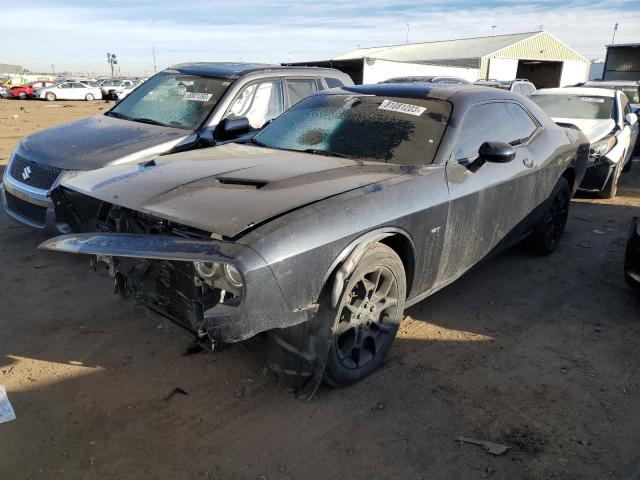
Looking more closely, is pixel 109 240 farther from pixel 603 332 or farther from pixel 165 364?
pixel 603 332

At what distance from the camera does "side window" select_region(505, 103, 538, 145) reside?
14.2ft

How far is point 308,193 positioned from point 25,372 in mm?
2046

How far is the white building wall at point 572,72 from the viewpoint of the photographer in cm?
3784

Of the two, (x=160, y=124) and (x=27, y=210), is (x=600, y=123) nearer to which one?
(x=160, y=124)

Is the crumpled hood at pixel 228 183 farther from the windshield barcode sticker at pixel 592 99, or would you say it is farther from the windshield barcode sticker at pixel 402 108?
the windshield barcode sticker at pixel 592 99

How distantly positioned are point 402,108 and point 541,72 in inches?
1640

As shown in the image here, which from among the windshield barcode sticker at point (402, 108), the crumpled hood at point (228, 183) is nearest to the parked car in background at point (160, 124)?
the crumpled hood at point (228, 183)

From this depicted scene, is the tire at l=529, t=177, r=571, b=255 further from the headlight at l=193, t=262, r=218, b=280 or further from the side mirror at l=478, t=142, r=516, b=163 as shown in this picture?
the headlight at l=193, t=262, r=218, b=280

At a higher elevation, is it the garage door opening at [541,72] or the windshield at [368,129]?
the garage door opening at [541,72]

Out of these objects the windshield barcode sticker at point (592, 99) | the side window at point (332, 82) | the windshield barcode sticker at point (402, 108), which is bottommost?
the windshield barcode sticker at point (592, 99)

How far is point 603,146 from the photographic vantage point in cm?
727

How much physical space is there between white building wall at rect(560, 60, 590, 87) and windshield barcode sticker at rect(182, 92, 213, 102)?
3778 cm

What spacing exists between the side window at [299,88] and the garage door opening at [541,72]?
3703 centimetres

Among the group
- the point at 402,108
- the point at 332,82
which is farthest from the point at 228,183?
the point at 332,82
